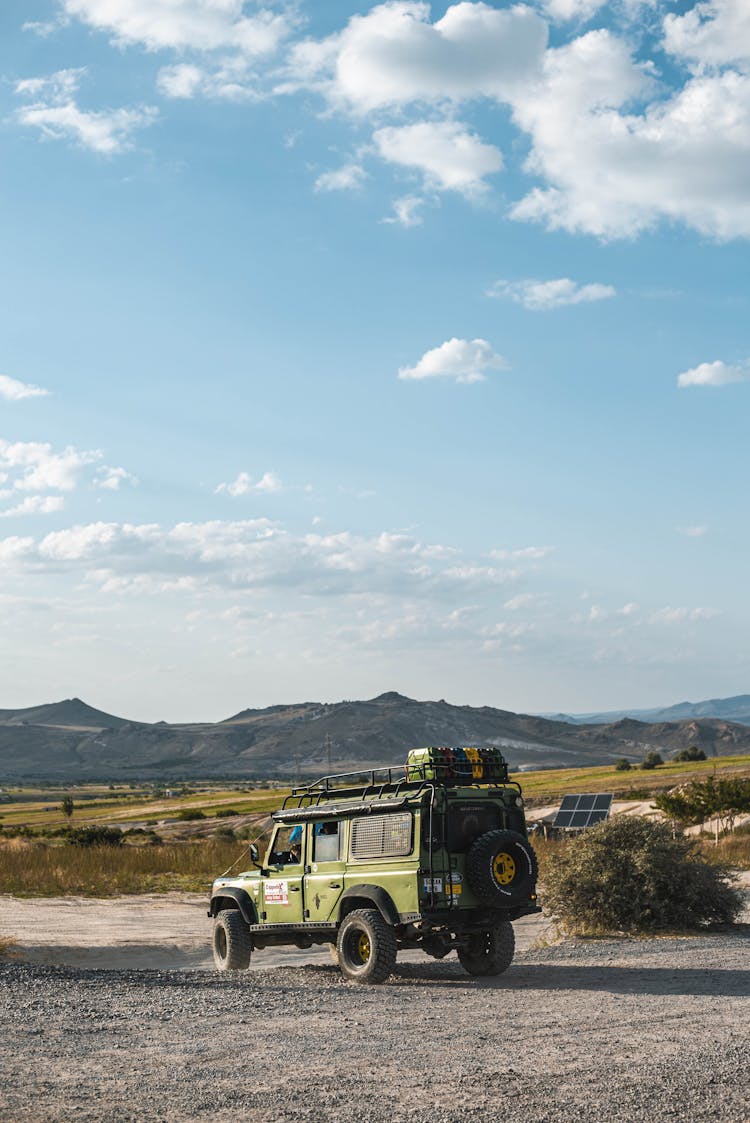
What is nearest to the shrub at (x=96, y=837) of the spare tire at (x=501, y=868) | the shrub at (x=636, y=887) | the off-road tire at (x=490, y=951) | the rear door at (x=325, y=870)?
the shrub at (x=636, y=887)

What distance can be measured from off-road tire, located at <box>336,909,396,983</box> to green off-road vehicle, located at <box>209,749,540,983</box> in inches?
0.5

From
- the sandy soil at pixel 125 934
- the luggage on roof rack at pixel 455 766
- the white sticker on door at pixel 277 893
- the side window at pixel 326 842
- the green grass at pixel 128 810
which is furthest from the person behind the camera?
the green grass at pixel 128 810

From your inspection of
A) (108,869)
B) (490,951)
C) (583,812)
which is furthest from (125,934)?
(583,812)

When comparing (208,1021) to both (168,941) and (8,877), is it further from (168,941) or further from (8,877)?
(8,877)

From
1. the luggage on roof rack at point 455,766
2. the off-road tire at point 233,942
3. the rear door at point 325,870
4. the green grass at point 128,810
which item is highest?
the luggage on roof rack at point 455,766

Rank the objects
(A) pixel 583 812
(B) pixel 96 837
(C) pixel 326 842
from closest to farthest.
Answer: (C) pixel 326 842
(A) pixel 583 812
(B) pixel 96 837

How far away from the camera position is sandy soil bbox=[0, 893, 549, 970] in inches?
880

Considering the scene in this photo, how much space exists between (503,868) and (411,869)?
1288 mm

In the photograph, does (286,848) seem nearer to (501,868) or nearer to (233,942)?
(233,942)

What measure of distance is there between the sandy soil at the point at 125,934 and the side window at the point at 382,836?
6.57 meters

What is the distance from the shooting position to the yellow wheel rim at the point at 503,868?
15094 mm

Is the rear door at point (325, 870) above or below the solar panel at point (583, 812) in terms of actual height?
above

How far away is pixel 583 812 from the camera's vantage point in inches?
1764

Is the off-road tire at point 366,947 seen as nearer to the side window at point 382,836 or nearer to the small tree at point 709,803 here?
the side window at point 382,836
